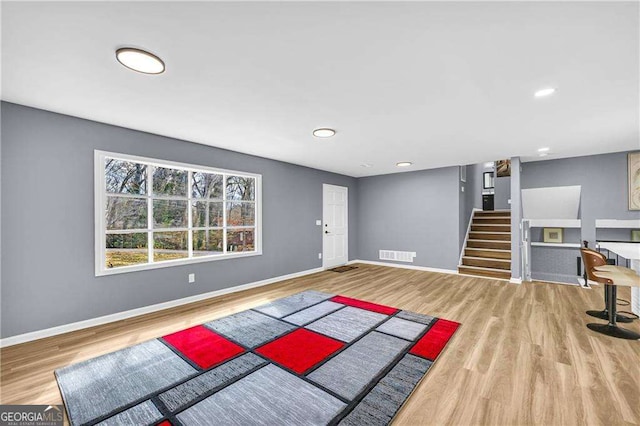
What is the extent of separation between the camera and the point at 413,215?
645 centimetres

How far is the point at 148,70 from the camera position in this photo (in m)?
1.97

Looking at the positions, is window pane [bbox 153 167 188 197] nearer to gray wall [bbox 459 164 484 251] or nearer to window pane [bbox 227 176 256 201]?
window pane [bbox 227 176 256 201]

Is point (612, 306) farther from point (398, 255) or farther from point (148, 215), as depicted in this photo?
point (148, 215)

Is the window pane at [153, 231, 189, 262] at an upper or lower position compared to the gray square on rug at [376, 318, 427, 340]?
upper

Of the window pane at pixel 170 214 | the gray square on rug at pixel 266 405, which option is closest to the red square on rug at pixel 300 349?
the gray square on rug at pixel 266 405

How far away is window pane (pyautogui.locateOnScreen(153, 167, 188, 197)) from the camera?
3.67m

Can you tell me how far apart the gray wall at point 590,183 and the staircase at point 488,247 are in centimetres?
123

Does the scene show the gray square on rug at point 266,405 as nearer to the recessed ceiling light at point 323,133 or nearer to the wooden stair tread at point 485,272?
the recessed ceiling light at point 323,133

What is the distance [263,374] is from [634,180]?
22.6ft

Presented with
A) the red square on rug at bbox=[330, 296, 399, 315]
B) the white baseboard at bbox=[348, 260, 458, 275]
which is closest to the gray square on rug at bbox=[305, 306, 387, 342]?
the red square on rug at bbox=[330, 296, 399, 315]

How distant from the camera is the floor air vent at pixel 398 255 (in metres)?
6.44

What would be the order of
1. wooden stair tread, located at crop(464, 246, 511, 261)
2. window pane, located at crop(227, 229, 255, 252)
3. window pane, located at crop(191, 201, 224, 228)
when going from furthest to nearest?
wooden stair tread, located at crop(464, 246, 511, 261) → window pane, located at crop(227, 229, 255, 252) → window pane, located at crop(191, 201, 224, 228)

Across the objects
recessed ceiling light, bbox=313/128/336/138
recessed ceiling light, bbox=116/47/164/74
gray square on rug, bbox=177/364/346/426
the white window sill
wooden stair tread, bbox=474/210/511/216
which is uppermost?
recessed ceiling light, bbox=116/47/164/74

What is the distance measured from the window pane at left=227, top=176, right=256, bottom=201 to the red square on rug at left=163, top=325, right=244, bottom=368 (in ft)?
7.61
